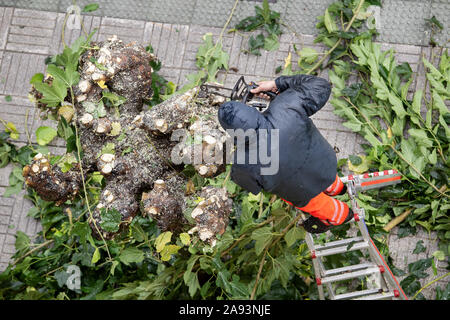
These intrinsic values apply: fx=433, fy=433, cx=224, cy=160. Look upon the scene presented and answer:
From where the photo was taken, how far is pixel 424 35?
142 inches

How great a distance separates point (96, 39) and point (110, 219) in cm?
199

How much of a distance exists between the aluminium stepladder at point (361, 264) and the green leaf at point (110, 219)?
1274 millimetres

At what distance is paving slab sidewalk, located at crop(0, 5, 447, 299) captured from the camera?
3.60m

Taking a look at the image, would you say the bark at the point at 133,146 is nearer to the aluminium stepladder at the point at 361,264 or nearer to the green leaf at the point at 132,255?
the green leaf at the point at 132,255

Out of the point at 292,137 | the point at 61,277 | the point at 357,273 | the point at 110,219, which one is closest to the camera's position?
the point at 292,137

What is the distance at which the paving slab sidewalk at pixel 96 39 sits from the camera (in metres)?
Result: 3.60

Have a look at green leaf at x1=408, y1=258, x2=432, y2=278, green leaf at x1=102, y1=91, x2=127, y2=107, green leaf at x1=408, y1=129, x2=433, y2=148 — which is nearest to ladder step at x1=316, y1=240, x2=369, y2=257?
green leaf at x1=408, y1=258, x2=432, y2=278

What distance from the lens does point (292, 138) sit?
2.34 metres

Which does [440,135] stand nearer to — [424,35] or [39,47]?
[424,35]

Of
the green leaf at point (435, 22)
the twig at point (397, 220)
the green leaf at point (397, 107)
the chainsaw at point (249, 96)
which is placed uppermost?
the green leaf at point (435, 22)

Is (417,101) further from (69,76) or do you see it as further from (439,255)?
(69,76)

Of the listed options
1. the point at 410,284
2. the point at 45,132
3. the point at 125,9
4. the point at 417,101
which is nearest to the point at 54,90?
the point at 45,132

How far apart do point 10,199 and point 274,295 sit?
2377 mm

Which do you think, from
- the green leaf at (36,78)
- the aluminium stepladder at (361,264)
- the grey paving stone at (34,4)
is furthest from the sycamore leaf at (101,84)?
the grey paving stone at (34,4)
